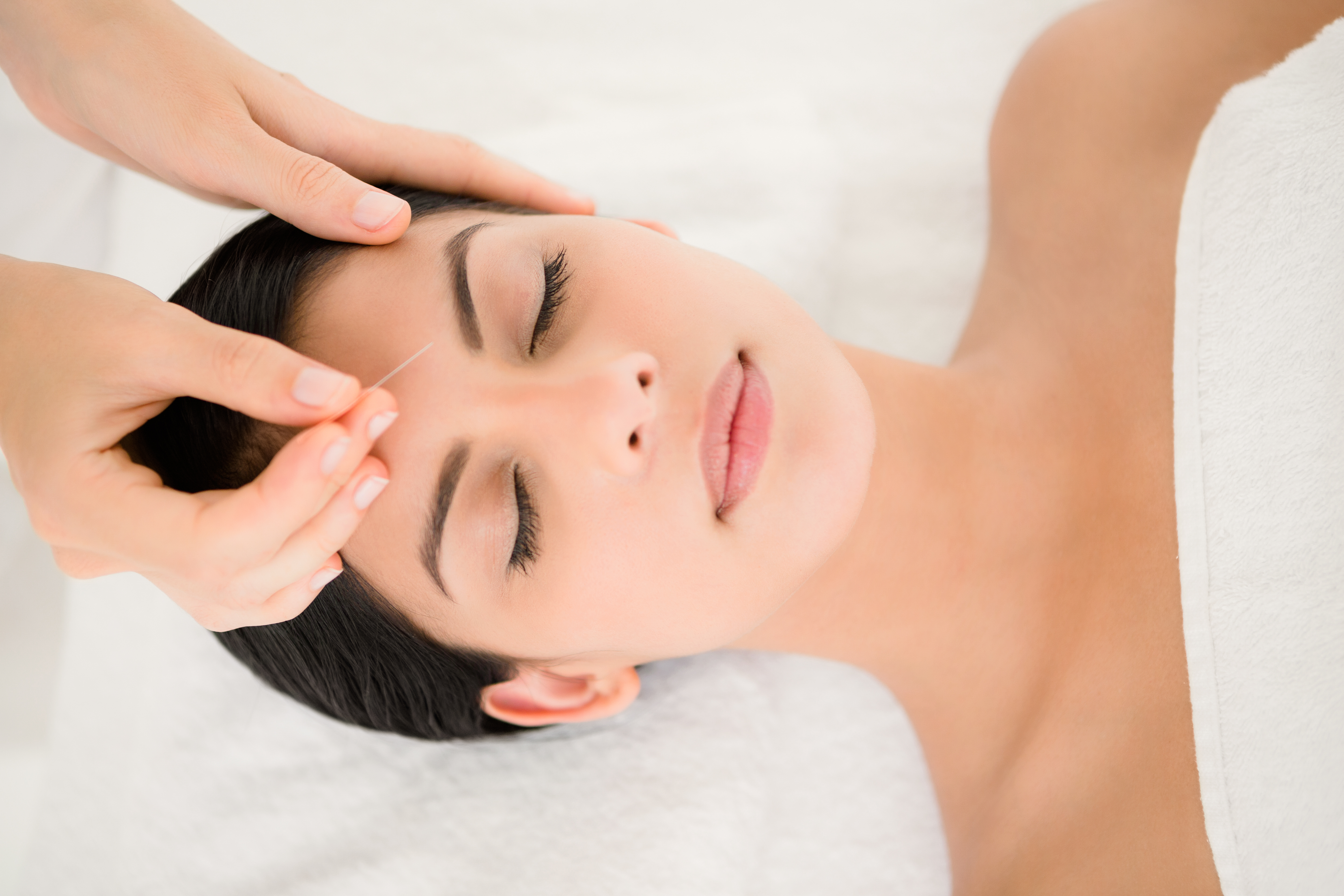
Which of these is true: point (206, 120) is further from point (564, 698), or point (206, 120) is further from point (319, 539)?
point (564, 698)

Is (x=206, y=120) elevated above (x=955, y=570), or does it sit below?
above

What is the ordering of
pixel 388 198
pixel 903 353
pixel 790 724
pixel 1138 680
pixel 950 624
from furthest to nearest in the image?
pixel 903 353 < pixel 790 724 < pixel 950 624 < pixel 1138 680 < pixel 388 198

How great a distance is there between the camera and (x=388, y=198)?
1.08m

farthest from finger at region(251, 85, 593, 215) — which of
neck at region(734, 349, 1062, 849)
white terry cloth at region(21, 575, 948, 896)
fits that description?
white terry cloth at region(21, 575, 948, 896)

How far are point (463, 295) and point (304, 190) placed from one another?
0.78 feet

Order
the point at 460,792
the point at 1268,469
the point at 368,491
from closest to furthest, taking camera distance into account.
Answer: the point at 368,491 → the point at 1268,469 → the point at 460,792

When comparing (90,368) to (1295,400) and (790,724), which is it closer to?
(790,724)

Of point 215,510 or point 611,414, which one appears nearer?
point 215,510

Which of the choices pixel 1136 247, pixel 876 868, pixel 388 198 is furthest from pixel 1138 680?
pixel 388 198

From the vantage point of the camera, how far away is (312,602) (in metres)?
1.18

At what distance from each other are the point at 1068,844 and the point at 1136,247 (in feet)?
3.15

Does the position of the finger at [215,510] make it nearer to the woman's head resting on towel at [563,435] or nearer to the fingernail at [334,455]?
the fingernail at [334,455]

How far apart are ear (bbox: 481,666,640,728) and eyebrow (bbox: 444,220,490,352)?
56 cm

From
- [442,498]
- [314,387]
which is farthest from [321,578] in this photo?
[314,387]
